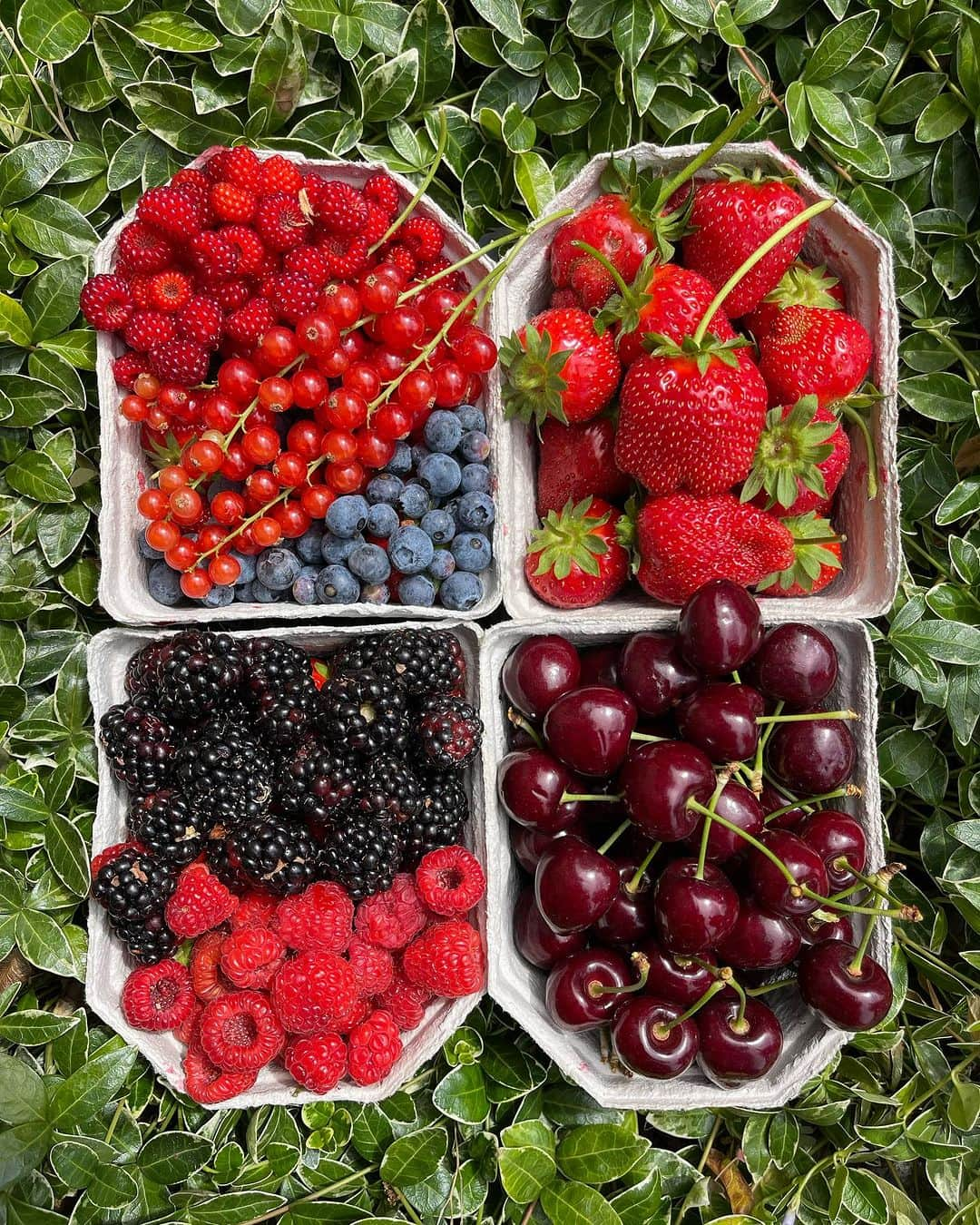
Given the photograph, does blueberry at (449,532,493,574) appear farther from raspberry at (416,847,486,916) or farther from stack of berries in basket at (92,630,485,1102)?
raspberry at (416,847,486,916)

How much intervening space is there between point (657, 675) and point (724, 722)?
120mm

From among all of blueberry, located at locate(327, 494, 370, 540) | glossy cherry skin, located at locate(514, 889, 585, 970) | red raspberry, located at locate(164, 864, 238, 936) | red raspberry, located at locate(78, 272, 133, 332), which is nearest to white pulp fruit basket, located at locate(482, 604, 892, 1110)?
glossy cherry skin, located at locate(514, 889, 585, 970)

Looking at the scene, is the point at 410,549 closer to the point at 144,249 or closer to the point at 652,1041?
the point at 144,249

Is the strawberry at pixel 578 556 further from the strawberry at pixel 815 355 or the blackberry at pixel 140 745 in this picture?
the blackberry at pixel 140 745

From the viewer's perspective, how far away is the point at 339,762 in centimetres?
109

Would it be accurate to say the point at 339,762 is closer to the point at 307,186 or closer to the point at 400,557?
the point at 400,557

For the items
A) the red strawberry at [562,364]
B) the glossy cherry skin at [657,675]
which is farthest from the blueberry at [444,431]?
the glossy cherry skin at [657,675]

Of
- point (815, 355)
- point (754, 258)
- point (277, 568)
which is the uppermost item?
point (754, 258)

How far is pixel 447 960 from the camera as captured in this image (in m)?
1.09

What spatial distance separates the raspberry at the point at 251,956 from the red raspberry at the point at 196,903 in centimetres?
4

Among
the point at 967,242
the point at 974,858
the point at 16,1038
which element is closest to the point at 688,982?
the point at 974,858

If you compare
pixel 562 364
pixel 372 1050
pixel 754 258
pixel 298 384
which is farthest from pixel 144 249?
pixel 372 1050

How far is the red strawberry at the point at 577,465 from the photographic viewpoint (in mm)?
1198

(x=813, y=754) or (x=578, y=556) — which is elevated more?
(x=578, y=556)
